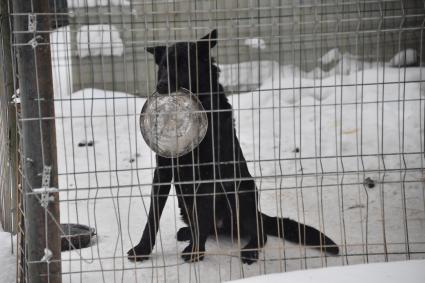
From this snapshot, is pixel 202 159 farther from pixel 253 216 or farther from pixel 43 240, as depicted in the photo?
pixel 43 240

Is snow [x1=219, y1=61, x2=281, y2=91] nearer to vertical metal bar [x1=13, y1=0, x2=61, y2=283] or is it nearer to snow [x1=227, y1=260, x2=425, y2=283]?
vertical metal bar [x1=13, y1=0, x2=61, y2=283]

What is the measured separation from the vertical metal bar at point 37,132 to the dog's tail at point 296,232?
1388 millimetres

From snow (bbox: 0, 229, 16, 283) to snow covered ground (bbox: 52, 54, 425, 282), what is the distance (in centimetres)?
31

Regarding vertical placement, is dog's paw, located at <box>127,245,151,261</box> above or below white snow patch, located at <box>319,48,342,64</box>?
below

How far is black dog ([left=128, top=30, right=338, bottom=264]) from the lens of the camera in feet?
11.5

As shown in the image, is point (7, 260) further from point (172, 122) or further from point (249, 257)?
point (249, 257)

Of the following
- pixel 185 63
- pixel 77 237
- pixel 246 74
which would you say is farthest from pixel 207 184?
pixel 246 74

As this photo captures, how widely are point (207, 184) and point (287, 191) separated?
1.59 metres

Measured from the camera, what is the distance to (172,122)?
10.1 feet

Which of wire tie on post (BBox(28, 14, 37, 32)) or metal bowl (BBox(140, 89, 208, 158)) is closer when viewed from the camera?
wire tie on post (BBox(28, 14, 37, 32))

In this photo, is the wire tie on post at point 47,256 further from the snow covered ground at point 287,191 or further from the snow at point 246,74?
the snow at point 246,74

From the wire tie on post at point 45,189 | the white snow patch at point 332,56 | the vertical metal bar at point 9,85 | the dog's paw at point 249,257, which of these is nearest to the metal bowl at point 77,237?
the vertical metal bar at point 9,85

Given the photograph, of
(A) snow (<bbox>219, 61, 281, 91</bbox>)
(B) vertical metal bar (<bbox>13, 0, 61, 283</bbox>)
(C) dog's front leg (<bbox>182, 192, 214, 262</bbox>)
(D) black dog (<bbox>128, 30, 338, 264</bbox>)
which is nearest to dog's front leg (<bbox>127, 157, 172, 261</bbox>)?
(D) black dog (<bbox>128, 30, 338, 264</bbox>)

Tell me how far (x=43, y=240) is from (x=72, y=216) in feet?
4.89
